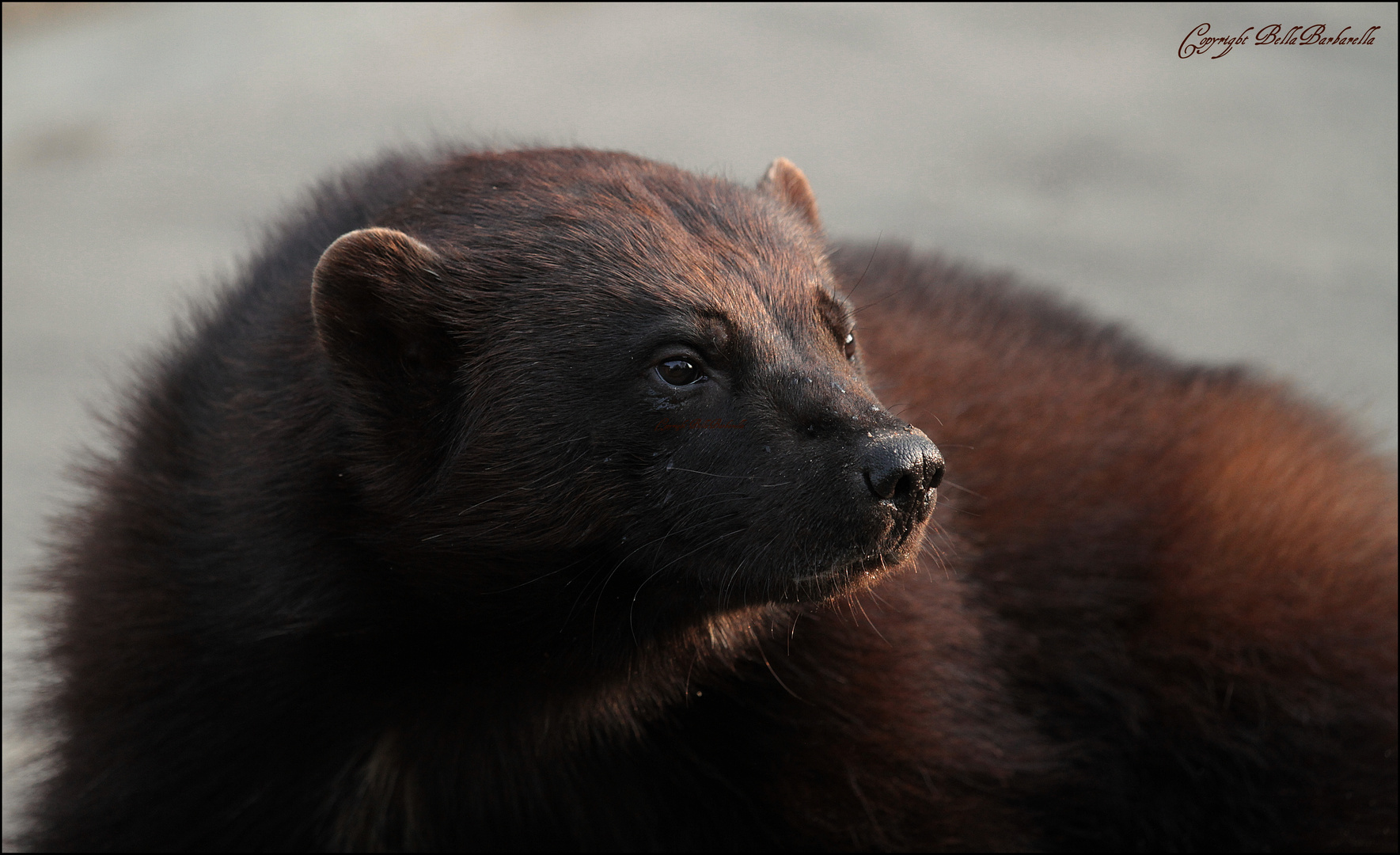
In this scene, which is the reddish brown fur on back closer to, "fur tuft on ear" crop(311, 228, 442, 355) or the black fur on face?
the black fur on face

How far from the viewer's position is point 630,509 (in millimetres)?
2438

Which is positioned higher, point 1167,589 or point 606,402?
point 606,402

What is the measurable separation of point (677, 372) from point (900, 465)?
417mm

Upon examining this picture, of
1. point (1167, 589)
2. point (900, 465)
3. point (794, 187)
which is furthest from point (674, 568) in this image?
point (1167, 589)

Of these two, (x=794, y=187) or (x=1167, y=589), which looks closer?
(x=794, y=187)

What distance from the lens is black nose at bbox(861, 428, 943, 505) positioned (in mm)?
2197

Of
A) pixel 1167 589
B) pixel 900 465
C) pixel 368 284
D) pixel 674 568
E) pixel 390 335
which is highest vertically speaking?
pixel 368 284

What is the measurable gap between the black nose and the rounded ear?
77 cm

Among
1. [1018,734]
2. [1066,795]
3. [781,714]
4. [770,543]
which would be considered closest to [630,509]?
[770,543]

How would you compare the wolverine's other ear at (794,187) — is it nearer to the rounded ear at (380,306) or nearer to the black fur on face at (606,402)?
the black fur on face at (606,402)

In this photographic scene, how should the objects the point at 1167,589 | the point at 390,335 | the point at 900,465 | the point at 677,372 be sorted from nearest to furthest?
the point at 900,465
the point at 677,372
the point at 390,335
the point at 1167,589

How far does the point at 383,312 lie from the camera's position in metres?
2.51

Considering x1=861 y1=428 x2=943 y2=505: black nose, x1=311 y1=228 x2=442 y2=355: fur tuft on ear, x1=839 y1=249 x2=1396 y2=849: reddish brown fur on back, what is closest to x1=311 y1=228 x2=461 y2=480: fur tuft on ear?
x1=311 y1=228 x2=442 y2=355: fur tuft on ear

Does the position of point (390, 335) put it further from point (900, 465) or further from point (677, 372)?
point (900, 465)
